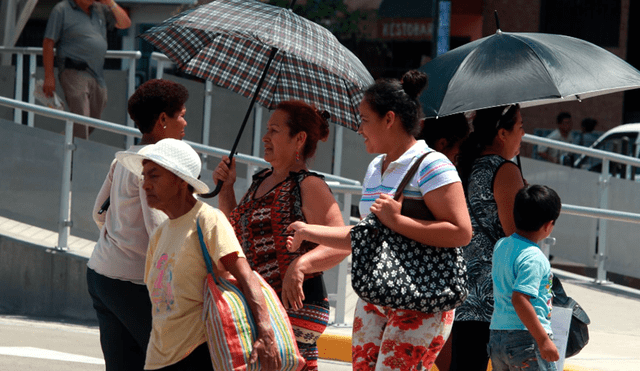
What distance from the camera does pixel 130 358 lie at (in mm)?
3924

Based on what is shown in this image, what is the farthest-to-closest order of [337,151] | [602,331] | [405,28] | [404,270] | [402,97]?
[405,28], [337,151], [602,331], [402,97], [404,270]

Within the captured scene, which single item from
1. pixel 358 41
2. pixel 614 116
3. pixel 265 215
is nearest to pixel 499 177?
pixel 265 215

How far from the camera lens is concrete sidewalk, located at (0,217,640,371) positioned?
700 cm

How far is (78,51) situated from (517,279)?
754cm

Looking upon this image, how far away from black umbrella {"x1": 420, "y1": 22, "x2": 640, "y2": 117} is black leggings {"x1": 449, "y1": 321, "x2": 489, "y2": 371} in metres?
0.94

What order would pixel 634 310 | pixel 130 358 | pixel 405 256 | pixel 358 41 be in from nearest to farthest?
pixel 405 256, pixel 130 358, pixel 634 310, pixel 358 41

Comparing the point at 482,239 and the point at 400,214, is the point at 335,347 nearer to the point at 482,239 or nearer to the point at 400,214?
the point at 482,239

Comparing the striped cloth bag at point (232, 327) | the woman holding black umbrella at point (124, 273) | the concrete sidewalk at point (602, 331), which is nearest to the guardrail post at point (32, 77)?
the concrete sidewalk at point (602, 331)

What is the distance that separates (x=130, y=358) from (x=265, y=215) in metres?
0.82

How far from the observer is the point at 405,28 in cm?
2256

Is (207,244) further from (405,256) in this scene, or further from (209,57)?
(209,57)

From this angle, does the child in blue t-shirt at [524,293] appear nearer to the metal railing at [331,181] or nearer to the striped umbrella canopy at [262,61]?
the striped umbrella canopy at [262,61]

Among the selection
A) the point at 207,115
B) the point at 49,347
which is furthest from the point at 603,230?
the point at 49,347

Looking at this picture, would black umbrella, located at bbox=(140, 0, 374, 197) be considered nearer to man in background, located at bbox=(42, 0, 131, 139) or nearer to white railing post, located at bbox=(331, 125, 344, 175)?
man in background, located at bbox=(42, 0, 131, 139)
